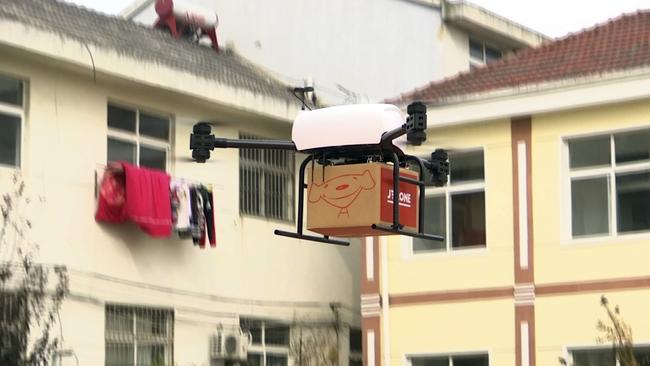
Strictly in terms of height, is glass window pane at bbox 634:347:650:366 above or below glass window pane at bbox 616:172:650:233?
below

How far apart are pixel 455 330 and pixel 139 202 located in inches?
152

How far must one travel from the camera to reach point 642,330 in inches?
611

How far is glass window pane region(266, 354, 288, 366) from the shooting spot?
17359 mm

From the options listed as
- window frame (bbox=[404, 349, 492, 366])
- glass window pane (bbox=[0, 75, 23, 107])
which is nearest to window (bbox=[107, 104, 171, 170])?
glass window pane (bbox=[0, 75, 23, 107])

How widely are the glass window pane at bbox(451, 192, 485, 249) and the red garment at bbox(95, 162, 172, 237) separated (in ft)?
11.0

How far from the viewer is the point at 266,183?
1770cm

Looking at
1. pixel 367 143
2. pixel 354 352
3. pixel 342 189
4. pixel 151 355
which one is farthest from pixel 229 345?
pixel 367 143

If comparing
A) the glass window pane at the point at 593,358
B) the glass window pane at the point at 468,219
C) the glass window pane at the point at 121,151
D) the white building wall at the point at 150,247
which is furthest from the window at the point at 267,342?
the glass window pane at the point at 593,358

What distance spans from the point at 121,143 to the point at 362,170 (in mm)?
8291

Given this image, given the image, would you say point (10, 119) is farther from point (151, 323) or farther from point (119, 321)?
point (151, 323)

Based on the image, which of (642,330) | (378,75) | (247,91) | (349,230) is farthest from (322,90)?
(349,230)

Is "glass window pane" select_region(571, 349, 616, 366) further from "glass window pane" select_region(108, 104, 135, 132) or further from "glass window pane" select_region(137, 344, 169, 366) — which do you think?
"glass window pane" select_region(108, 104, 135, 132)

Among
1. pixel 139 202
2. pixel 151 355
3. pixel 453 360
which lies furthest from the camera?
pixel 453 360

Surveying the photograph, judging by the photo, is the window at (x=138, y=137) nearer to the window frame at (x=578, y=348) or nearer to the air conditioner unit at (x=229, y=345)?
the air conditioner unit at (x=229, y=345)
